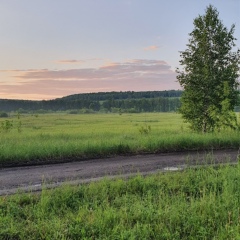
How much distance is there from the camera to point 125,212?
594cm

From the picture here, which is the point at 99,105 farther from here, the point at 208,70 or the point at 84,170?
the point at 84,170

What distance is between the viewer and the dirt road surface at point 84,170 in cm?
840

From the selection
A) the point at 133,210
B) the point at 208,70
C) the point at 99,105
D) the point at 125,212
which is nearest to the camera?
the point at 125,212

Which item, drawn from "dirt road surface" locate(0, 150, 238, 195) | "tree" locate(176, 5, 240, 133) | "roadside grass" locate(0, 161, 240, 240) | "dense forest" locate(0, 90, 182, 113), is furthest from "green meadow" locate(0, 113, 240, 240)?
"dense forest" locate(0, 90, 182, 113)

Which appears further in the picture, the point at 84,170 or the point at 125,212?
the point at 84,170

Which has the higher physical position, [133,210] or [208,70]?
[208,70]

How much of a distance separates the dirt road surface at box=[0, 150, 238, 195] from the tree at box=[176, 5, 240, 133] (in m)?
9.50

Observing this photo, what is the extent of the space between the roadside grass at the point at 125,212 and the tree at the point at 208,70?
1464 centimetres

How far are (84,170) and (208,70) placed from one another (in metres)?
14.7

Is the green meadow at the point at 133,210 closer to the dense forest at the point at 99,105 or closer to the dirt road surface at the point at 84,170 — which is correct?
the dirt road surface at the point at 84,170

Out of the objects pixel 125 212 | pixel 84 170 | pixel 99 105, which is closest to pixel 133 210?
pixel 125 212

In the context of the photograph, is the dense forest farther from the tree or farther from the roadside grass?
the roadside grass

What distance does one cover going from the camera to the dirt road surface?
27.6 feet

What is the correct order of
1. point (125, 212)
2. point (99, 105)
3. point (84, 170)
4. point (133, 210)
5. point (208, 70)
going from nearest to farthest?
point (125, 212), point (133, 210), point (84, 170), point (208, 70), point (99, 105)
